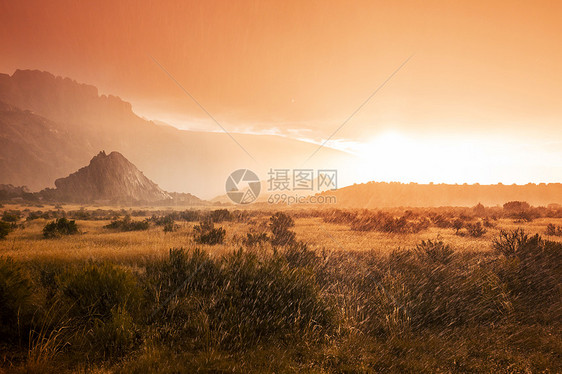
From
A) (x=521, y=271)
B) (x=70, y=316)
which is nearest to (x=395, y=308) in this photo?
(x=521, y=271)

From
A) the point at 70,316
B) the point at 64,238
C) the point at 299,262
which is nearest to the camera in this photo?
the point at 70,316

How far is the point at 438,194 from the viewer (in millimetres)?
90062

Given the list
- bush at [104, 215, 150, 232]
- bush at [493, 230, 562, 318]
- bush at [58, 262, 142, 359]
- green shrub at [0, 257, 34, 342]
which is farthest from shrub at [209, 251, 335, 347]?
bush at [104, 215, 150, 232]

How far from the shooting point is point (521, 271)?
923 centimetres

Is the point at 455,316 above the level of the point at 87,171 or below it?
below

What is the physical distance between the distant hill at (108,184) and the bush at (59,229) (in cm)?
8066

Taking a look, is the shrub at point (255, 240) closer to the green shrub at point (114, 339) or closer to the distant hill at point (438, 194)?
the green shrub at point (114, 339)

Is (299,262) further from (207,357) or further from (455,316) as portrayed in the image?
(207,357)

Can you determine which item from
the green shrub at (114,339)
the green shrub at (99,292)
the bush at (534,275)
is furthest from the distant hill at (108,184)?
the bush at (534,275)

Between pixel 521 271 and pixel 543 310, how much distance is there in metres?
1.82

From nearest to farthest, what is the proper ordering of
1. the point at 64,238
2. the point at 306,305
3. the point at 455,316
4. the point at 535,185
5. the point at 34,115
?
the point at 306,305 < the point at 455,316 < the point at 64,238 < the point at 535,185 < the point at 34,115

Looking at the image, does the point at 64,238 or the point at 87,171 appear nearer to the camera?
the point at 64,238

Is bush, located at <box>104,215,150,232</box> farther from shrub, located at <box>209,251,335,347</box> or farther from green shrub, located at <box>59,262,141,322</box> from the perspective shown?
shrub, located at <box>209,251,335,347</box>

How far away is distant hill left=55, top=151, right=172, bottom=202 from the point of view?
91.1 meters
